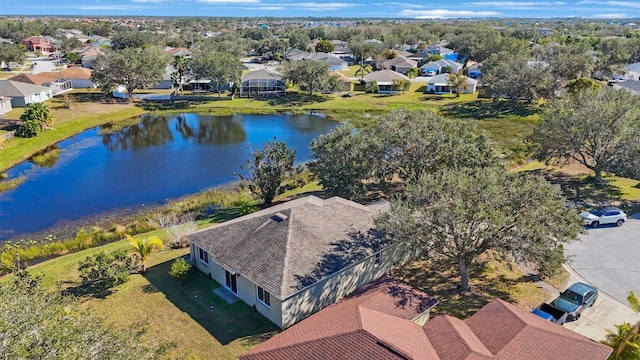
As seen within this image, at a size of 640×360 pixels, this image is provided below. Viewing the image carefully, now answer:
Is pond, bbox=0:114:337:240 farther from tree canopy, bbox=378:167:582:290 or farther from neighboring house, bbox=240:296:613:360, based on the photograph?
neighboring house, bbox=240:296:613:360

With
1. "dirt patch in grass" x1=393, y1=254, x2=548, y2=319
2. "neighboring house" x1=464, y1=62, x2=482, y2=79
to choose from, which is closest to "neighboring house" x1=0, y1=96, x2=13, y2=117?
"dirt patch in grass" x1=393, y1=254, x2=548, y2=319

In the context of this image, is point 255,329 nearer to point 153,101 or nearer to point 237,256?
point 237,256

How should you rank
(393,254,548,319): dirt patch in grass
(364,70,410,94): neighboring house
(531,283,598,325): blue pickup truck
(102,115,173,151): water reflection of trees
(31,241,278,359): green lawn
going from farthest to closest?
(364,70,410,94): neighboring house
(102,115,173,151): water reflection of trees
(393,254,548,319): dirt patch in grass
(531,283,598,325): blue pickup truck
(31,241,278,359): green lawn

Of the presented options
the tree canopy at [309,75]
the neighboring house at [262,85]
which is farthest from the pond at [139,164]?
the neighboring house at [262,85]

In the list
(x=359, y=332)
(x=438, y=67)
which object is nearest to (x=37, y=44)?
(x=438, y=67)

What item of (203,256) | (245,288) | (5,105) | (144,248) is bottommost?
(245,288)

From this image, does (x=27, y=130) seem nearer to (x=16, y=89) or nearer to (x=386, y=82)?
(x=16, y=89)

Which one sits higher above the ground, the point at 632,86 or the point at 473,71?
the point at 473,71
